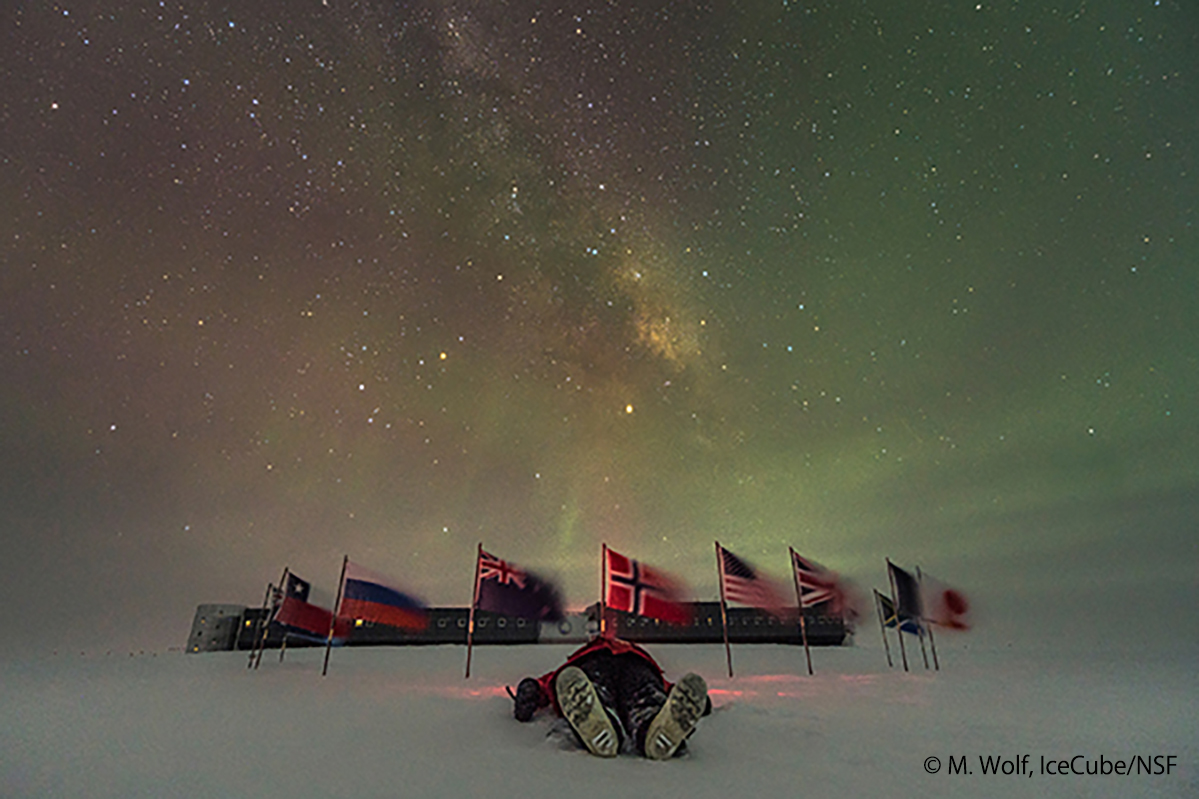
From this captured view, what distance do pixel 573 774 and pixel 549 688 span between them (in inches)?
104

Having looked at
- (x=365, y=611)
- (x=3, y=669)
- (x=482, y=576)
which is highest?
(x=482, y=576)

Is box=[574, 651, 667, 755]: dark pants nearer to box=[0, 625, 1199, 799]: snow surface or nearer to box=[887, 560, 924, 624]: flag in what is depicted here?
box=[0, 625, 1199, 799]: snow surface

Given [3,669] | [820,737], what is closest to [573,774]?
[820,737]

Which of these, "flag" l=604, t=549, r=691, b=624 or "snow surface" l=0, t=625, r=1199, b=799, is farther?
"flag" l=604, t=549, r=691, b=624

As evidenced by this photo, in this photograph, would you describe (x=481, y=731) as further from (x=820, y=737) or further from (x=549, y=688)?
(x=820, y=737)

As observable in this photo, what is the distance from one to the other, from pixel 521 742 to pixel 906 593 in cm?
1692

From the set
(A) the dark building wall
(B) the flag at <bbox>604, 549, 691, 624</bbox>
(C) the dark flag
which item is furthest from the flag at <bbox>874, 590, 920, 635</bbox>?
(C) the dark flag

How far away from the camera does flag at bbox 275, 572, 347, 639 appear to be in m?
16.2

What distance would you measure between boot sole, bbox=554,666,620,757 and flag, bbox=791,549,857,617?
1062 centimetres

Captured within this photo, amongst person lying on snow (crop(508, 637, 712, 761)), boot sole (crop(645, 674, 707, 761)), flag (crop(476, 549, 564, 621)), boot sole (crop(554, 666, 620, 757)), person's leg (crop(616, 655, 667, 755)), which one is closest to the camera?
boot sole (crop(645, 674, 707, 761))

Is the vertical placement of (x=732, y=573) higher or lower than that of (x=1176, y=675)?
higher

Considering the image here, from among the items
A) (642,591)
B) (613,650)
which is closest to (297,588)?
(642,591)

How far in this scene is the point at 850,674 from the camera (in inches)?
675

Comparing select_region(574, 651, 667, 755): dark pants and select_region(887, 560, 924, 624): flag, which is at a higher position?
select_region(887, 560, 924, 624): flag
